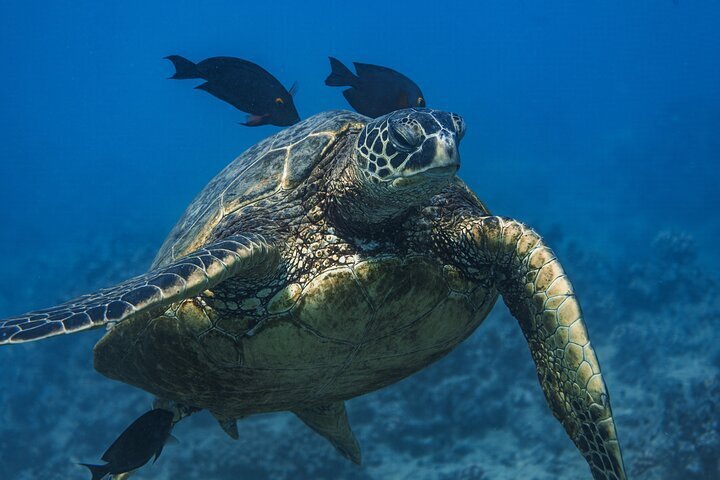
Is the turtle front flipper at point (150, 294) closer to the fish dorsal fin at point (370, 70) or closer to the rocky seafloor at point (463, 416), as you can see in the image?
the fish dorsal fin at point (370, 70)

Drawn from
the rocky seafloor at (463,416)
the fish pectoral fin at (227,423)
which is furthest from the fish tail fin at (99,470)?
the rocky seafloor at (463,416)

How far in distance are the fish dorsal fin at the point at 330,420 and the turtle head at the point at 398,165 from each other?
2813 millimetres

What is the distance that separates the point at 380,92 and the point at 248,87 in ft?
4.52

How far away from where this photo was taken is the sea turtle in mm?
2658

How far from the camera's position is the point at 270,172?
11.8 ft

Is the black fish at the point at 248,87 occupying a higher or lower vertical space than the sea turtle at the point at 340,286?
higher

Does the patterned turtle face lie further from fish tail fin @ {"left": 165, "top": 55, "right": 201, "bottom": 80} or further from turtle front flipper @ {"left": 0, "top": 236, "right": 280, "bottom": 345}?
fish tail fin @ {"left": 165, "top": 55, "right": 201, "bottom": 80}

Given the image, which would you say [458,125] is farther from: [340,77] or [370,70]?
[340,77]

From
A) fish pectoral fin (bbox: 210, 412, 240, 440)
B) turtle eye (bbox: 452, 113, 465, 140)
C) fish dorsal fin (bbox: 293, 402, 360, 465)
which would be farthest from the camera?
fish dorsal fin (bbox: 293, 402, 360, 465)

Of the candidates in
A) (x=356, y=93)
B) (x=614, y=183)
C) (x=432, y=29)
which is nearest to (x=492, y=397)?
(x=356, y=93)

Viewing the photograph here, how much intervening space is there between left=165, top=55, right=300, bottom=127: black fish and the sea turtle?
1226 mm

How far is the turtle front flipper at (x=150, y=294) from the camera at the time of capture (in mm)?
2232

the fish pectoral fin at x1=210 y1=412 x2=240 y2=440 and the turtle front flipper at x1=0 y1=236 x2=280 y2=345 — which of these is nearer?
the turtle front flipper at x1=0 y1=236 x2=280 y2=345

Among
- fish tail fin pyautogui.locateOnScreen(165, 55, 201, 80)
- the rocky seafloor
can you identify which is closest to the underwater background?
the rocky seafloor
